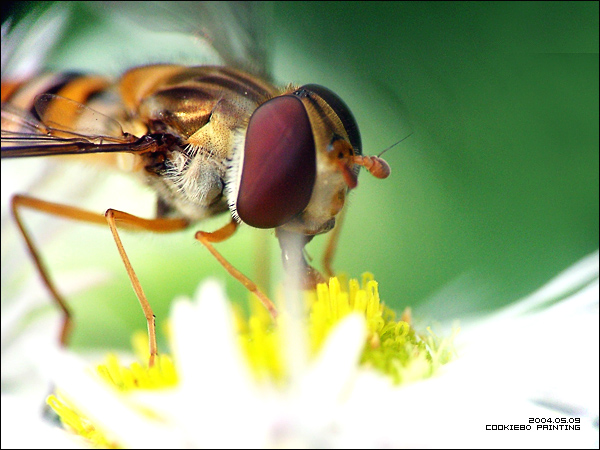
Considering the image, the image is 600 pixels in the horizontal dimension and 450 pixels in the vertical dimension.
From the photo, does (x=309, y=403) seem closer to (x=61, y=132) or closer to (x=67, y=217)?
(x=61, y=132)

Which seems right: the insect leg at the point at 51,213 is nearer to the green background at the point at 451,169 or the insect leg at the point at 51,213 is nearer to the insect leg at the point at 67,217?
the insect leg at the point at 67,217

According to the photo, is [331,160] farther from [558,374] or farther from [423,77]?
[423,77]

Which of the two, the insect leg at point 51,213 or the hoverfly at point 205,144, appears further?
the insect leg at point 51,213

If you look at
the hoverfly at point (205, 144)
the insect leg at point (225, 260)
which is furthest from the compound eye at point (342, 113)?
the insect leg at point (225, 260)

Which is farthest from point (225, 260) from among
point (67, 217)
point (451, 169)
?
point (451, 169)

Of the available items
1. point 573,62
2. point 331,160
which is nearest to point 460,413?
point 331,160
